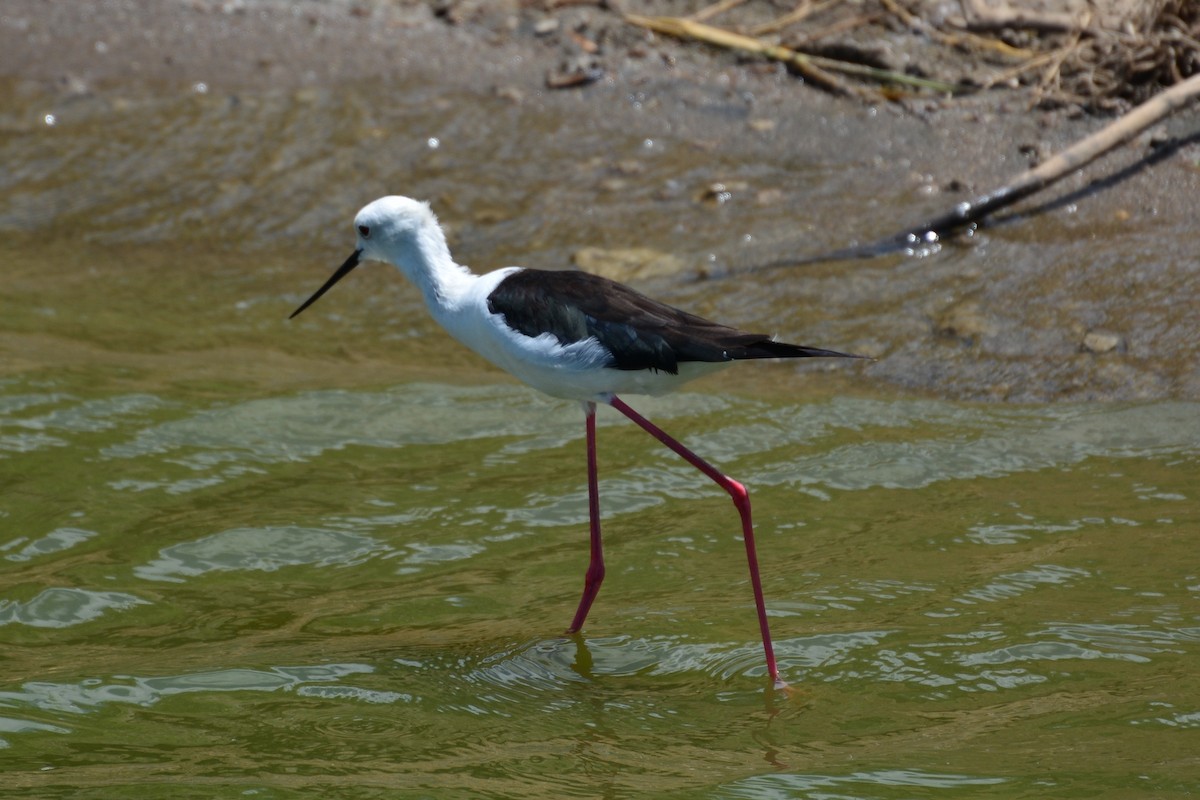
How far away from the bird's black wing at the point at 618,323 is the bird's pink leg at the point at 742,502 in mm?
172

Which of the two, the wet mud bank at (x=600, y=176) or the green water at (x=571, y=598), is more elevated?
the wet mud bank at (x=600, y=176)

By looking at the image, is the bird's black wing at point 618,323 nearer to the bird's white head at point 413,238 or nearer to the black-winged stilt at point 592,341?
the black-winged stilt at point 592,341

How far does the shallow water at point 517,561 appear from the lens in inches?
121

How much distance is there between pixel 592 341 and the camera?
353 centimetres

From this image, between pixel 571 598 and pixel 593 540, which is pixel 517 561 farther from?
pixel 593 540

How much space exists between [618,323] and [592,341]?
7 cm

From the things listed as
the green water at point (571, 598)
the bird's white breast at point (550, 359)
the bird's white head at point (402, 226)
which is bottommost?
the green water at point (571, 598)

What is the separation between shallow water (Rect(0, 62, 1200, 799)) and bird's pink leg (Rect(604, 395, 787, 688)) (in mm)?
91

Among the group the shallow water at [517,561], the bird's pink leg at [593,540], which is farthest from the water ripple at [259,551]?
the bird's pink leg at [593,540]

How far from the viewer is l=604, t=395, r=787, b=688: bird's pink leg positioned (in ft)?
11.3

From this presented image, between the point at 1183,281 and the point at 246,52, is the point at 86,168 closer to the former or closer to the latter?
the point at 246,52

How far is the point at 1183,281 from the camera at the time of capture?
17.8ft

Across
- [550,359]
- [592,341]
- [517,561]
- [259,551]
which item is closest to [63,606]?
[259,551]

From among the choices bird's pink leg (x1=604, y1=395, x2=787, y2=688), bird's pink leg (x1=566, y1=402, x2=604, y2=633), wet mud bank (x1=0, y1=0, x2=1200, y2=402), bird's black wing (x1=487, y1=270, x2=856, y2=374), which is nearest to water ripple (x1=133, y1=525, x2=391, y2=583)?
bird's pink leg (x1=566, y1=402, x2=604, y2=633)
